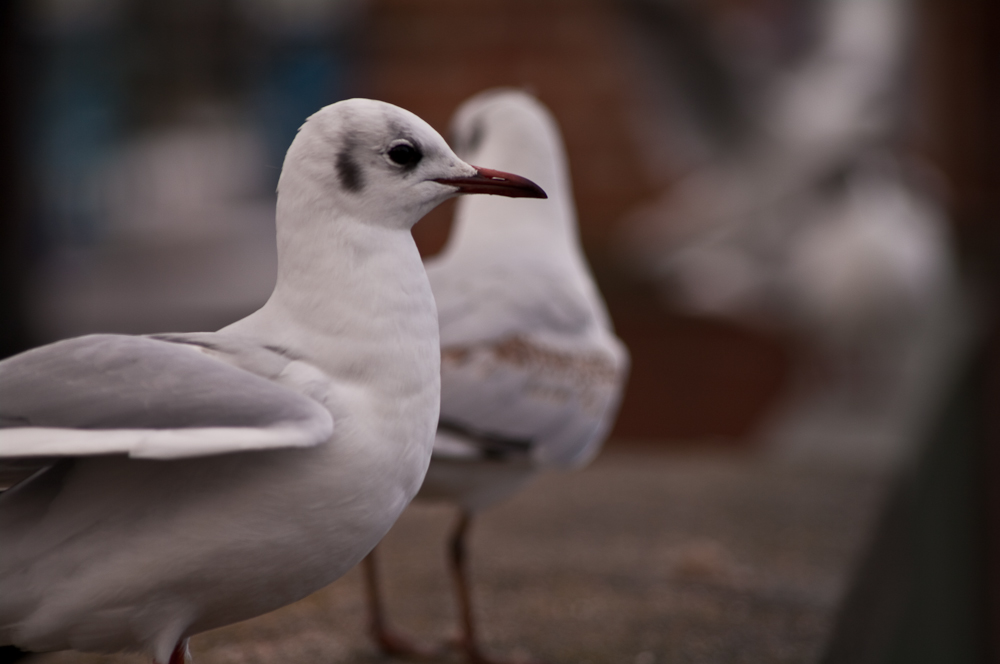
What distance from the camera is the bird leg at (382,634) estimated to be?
178cm

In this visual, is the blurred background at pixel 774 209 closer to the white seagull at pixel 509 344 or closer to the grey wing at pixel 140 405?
the white seagull at pixel 509 344

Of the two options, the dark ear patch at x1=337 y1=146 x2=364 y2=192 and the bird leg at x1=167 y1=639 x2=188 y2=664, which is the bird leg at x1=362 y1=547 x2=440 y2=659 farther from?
the dark ear patch at x1=337 y1=146 x2=364 y2=192

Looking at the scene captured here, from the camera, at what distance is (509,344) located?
1.76 m

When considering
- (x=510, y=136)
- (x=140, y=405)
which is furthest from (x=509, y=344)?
(x=140, y=405)

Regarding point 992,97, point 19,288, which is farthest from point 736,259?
point 19,288

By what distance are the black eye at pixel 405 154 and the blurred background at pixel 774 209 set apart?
232 cm

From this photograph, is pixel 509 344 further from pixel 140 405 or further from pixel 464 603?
pixel 140 405

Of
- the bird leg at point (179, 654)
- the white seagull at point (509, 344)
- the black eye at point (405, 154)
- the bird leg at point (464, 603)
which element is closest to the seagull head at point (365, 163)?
the black eye at point (405, 154)

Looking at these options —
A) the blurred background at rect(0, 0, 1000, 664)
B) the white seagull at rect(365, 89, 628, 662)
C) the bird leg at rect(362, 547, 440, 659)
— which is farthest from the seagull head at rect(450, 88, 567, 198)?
the blurred background at rect(0, 0, 1000, 664)

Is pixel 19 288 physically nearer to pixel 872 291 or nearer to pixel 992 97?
pixel 872 291

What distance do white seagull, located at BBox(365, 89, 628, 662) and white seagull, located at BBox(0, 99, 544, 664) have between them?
2.06 ft

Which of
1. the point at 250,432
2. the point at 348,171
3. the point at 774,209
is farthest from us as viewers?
the point at 774,209

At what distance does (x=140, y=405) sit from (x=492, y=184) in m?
0.41

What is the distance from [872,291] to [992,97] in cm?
299
